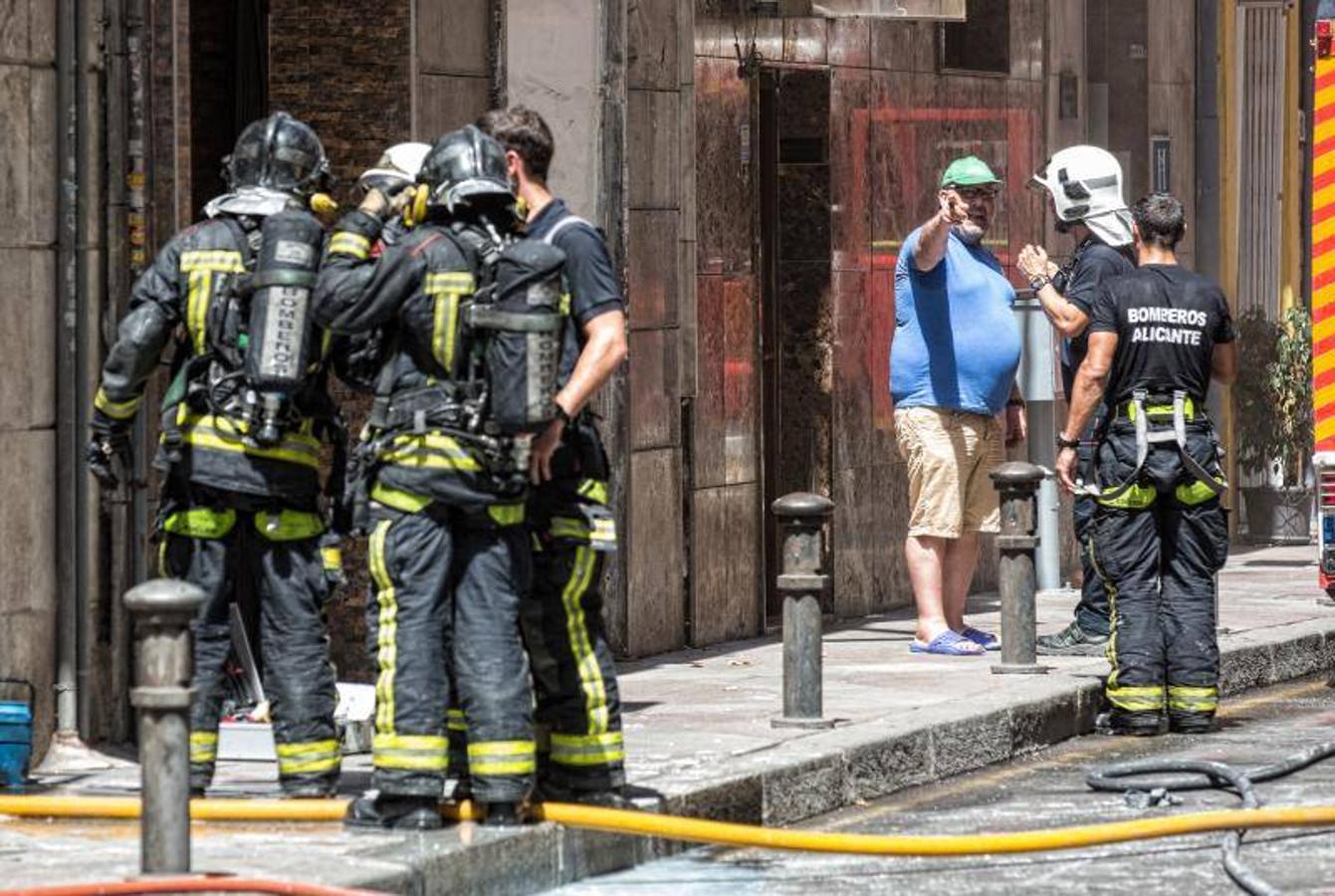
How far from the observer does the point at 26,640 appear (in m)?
9.87

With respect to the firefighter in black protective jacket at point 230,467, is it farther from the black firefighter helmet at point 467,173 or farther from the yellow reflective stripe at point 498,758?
the yellow reflective stripe at point 498,758

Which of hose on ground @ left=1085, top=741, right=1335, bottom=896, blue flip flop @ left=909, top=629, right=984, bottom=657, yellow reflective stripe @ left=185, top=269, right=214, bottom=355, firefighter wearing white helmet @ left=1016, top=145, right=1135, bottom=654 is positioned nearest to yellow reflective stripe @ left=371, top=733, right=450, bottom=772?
yellow reflective stripe @ left=185, top=269, right=214, bottom=355

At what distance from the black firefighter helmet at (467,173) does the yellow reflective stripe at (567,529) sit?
0.87m

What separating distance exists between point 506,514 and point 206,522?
2.88 ft

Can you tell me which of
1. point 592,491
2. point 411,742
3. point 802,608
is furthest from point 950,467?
point 411,742

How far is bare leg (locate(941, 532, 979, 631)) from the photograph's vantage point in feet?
43.3

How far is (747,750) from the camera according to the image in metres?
10.1

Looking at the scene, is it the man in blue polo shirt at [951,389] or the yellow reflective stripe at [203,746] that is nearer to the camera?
the yellow reflective stripe at [203,746]

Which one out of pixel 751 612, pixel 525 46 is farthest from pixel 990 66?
pixel 525 46

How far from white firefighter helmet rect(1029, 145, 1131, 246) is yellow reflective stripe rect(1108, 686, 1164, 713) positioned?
2130 mm

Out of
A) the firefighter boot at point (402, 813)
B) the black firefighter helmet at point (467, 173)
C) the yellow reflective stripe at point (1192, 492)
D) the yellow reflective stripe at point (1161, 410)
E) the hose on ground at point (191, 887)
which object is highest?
the black firefighter helmet at point (467, 173)

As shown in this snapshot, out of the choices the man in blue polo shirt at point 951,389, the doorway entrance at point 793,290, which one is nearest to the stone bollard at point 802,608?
the man in blue polo shirt at point 951,389

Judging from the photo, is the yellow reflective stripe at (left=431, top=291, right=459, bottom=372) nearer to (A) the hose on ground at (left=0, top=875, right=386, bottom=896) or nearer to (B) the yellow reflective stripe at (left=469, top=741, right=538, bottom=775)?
(B) the yellow reflective stripe at (left=469, top=741, right=538, bottom=775)

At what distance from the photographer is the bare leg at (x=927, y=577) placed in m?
13.1
